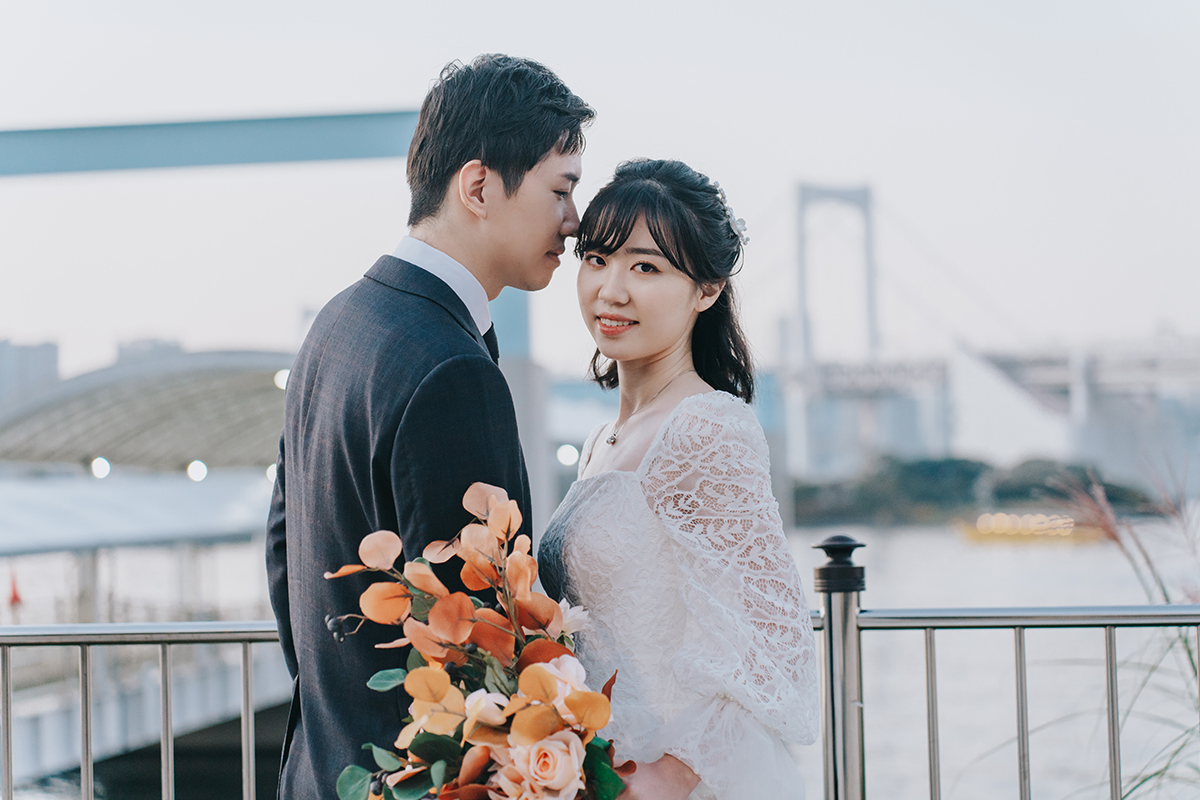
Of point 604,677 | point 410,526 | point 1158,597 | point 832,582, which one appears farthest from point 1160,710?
point 410,526

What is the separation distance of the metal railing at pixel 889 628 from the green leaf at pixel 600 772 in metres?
1.25

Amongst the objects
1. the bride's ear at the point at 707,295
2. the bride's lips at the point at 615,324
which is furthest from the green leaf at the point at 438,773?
the bride's ear at the point at 707,295

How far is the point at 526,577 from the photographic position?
96cm

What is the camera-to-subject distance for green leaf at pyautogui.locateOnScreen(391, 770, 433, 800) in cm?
92

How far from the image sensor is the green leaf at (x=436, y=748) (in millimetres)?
919

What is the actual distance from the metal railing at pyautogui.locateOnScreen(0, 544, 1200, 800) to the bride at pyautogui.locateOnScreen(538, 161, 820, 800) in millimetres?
747

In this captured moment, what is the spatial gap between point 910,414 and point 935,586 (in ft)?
27.3

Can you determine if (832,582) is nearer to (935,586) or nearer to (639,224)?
(639,224)

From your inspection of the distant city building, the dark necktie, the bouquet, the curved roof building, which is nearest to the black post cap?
the dark necktie

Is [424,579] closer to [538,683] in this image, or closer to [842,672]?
[538,683]

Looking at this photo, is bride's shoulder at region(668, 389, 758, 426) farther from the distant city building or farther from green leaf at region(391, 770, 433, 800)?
the distant city building

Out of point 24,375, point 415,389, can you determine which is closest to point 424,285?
point 415,389

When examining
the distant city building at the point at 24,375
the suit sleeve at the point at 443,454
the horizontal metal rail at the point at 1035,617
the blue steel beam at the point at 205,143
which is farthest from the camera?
the distant city building at the point at 24,375

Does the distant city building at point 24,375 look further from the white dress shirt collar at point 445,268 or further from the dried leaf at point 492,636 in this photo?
the dried leaf at point 492,636
